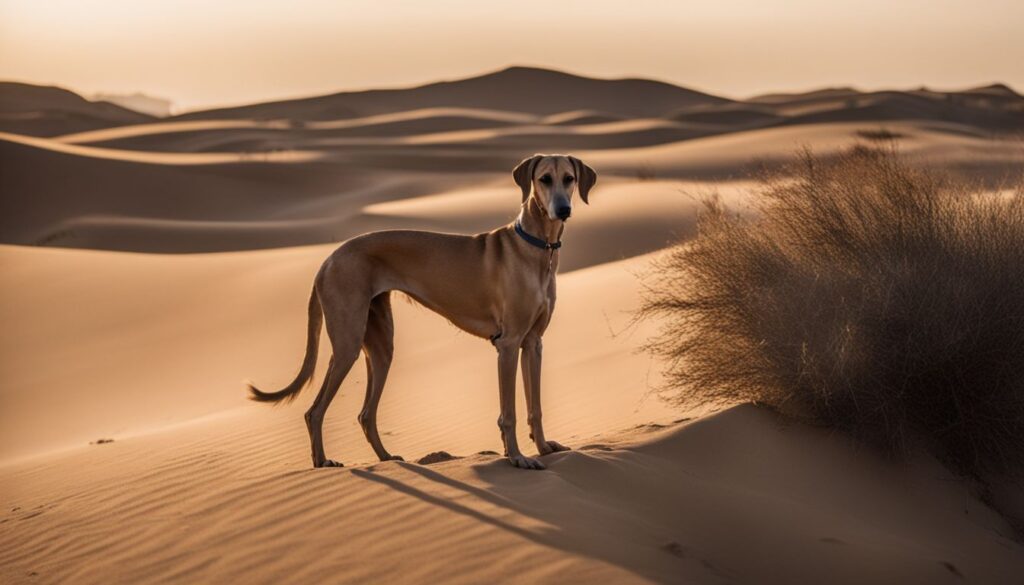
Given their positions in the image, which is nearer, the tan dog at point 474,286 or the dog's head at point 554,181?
the dog's head at point 554,181

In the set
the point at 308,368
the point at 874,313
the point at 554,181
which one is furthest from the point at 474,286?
the point at 874,313

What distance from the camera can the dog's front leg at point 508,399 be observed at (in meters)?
A: 7.33

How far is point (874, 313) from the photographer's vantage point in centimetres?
823

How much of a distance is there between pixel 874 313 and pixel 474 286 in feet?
9.07

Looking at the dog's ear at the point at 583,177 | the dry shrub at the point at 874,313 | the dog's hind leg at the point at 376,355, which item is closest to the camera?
the dog's ear at the point at 583,177

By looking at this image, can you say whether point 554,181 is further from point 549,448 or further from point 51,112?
point 51,112

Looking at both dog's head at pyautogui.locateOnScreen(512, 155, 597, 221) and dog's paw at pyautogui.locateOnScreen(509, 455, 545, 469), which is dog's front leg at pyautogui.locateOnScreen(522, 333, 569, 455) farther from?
dog's head at pyautogui.locateOnScreen(512, 155, 597, 221)

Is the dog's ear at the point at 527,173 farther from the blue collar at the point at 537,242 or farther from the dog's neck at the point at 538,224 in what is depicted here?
the blue collar at the point at 537,242

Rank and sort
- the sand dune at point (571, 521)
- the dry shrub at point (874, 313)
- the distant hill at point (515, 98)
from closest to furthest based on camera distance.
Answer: the sand dune at point (571, 521) → the dry shrub at point (874, 313) → the distant hill at point (515, 98)

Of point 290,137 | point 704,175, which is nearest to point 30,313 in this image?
point 704,175

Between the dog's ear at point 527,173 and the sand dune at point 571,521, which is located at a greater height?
the dog's ear at point 527,173

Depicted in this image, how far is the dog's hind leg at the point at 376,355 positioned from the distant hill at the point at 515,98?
407ft

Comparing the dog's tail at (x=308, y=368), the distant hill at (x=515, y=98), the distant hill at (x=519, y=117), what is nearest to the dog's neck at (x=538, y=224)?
the dog's tail at (x=308, y=368)

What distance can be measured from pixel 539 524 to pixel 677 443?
2.09 metres
